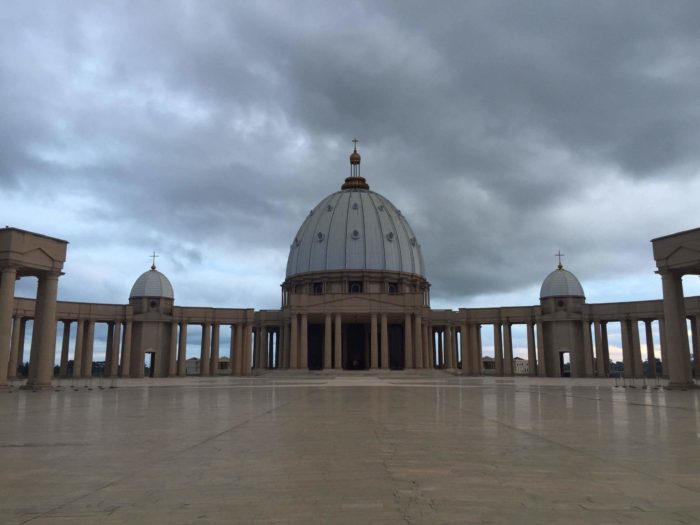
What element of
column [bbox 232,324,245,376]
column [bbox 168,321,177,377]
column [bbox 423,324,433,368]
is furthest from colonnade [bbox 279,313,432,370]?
column [bbox 168,321,177,377]

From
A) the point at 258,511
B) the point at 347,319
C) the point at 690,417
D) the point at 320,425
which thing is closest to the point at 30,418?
the point at 320,425

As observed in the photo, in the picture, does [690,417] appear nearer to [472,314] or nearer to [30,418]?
[30,418]

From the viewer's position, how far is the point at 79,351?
7650 centimetres

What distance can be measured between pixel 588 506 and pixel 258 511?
3.44m

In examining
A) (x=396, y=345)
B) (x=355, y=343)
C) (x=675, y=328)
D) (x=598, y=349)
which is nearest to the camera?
(x=675, y=328)

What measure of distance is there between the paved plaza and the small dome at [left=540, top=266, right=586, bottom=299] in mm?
74605

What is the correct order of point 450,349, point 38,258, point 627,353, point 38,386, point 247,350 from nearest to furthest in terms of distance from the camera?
point 38,386
point 38,258
point 627,353
point 247,350
point 450,349

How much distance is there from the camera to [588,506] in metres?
6.24

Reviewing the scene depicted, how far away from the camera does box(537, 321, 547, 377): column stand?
84.1 m

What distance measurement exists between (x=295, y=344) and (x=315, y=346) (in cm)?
1468

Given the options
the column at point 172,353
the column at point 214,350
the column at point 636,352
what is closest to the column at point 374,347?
the column at point 214,350

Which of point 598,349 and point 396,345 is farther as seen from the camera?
point 396,345

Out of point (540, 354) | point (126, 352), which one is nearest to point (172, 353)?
point (126, 352)

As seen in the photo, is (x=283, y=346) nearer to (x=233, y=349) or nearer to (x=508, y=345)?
(x=233, y=349)
